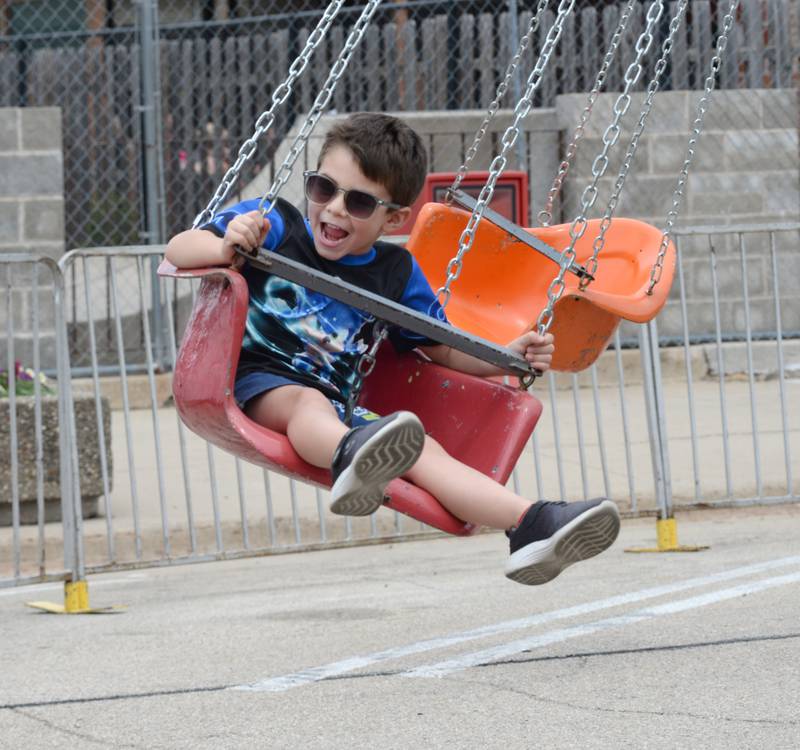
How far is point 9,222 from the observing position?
11.6 metres

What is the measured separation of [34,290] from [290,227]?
2.36m

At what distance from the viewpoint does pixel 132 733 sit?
4.35 metres

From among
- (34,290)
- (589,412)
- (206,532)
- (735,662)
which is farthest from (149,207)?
(735,662)

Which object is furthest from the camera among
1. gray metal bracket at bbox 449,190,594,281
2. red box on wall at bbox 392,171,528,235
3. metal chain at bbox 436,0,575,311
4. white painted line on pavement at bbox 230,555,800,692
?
red box on wall at bbox 392,171,528,235

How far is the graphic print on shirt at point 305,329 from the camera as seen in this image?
15.4 feet

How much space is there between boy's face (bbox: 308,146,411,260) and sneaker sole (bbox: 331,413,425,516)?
669 mm

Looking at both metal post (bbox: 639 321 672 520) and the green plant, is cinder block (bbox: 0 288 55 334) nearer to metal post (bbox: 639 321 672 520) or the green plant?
the green plant

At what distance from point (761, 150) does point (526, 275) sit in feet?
23.4

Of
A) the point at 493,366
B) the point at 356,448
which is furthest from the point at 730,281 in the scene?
the point at 356,448

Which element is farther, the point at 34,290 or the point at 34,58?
the point at 34,58

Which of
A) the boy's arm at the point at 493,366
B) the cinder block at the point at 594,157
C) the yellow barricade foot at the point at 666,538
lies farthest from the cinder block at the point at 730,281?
the boy's arm at the point at 493,366

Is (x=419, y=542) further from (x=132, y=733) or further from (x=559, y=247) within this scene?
(x=132, y=733)

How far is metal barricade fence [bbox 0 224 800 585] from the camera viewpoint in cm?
754

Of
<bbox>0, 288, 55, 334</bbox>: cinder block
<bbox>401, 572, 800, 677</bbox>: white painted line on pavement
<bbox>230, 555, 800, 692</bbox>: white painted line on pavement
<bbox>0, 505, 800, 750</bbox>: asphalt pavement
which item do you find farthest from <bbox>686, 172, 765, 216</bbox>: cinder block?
<bbox>401, 572, 800, 677</bbox>: white painted line on pavement
